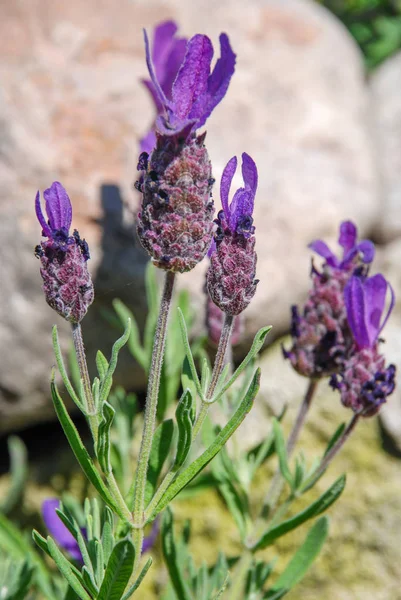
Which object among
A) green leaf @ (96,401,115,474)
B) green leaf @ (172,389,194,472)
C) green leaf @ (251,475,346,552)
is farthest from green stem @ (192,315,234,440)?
green leaf @ (251,475,346,552)

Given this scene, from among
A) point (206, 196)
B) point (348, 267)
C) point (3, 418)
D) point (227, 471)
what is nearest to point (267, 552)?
point (227, 471)

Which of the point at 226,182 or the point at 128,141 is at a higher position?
the point at 226,182

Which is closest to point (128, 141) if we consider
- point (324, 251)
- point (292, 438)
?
point (324, 251)

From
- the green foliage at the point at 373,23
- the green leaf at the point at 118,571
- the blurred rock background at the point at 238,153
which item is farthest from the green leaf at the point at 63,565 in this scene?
the green foliage at the point at 373,23

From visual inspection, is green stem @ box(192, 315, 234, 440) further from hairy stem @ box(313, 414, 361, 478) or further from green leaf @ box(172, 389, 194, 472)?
hairy stem @ box(313, 414, 361, 478)

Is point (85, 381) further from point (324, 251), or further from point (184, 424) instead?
point (324, 251)

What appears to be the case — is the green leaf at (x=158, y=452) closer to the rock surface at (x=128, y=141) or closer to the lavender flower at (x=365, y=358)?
the lavender flower at (x=365, y=358)
